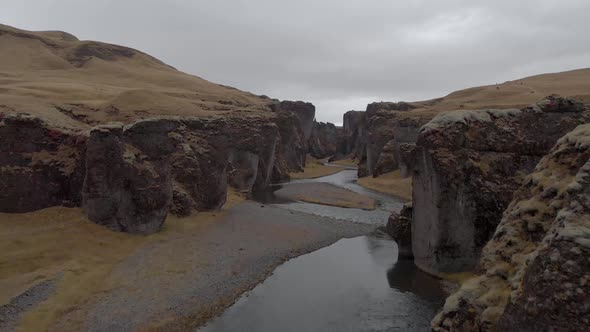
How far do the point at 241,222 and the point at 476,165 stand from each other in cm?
2260

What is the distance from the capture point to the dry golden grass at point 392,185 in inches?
2403

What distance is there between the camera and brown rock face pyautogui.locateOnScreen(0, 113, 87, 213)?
1131 inches

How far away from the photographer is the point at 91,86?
73.4 m

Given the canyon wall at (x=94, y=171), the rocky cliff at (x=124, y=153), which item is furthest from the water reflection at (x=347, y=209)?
the canyon wall at (x=94, y=171)

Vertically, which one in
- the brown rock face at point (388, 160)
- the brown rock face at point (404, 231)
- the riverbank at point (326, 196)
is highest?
the brown rock face at point (388, 160)

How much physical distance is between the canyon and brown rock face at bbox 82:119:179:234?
0.10m

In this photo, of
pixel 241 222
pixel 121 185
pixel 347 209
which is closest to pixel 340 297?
pixel 121 185

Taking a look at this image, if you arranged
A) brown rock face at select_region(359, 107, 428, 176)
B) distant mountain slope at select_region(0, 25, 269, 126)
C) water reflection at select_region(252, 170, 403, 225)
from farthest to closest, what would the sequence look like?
brown rock face at select_region(359, 107, 428, 176) → water reflection at select_region(252, 170, 403, 225) → distant mountain slope at select_region(0, 25, 269, 126)

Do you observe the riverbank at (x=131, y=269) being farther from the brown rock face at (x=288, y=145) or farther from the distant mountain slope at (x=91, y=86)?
the brown rock face at (x=288, y=145)

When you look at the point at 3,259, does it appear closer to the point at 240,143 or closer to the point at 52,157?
the point at 52,157

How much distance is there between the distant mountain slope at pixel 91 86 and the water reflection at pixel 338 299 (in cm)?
2401

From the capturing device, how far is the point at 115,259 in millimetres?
26266

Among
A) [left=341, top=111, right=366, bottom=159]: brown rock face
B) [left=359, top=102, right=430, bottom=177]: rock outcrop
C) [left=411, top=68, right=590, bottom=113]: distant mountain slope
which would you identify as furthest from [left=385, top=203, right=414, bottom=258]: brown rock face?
[left=341, top=111, right=366, bottom=159]: brown rock face

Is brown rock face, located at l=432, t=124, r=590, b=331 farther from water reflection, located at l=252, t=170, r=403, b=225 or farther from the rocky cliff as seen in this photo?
water reflection, located at l=252, t=170, r=403, b=225
